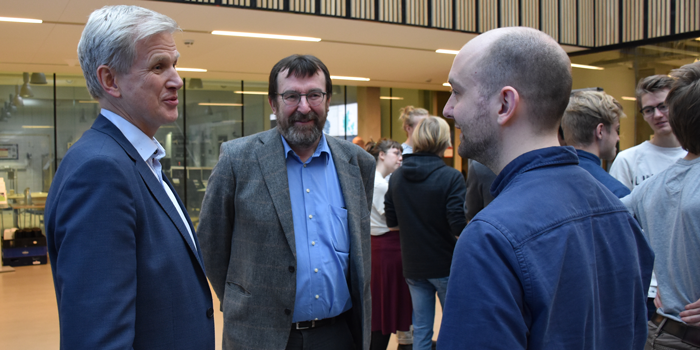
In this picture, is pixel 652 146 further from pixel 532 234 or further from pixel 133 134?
pixel 133 134

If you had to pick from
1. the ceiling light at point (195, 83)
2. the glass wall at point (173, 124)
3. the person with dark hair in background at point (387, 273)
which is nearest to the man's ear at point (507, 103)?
the person with dark hair in background at point (387, 273)

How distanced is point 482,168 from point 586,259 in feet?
6.84

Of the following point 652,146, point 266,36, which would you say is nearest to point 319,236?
point 652,146

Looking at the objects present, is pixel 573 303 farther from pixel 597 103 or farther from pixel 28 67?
pixel 28 67

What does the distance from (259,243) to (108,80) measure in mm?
968

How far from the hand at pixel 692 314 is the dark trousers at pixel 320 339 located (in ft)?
4.19

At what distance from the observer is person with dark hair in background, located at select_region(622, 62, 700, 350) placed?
5.56ft

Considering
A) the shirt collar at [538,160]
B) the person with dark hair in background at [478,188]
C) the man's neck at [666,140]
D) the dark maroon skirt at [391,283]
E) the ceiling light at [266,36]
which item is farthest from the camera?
the ceiling light at [266,36]

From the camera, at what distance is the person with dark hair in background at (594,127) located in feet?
7.62

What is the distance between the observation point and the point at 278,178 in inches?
82.5

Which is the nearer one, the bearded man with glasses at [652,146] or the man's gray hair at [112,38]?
the man's gray hair at [112,38]

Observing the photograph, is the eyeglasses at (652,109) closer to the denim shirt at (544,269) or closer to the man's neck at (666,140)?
the man's neck at (666,140)

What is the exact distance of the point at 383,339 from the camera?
12.5 feet

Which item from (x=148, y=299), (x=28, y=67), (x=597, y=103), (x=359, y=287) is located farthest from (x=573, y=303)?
(x=28, y=67)
